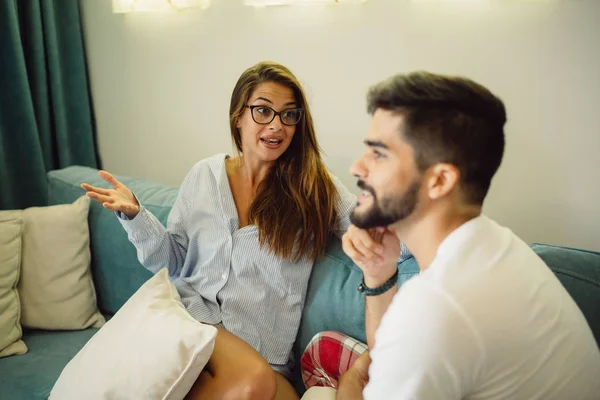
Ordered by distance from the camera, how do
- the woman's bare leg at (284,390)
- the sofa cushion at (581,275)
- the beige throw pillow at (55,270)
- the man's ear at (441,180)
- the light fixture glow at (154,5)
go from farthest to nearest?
the light fixture glow at (154,5) < the beige throw pillow at (55,270) < the woman's bare leg at (284,390) < the sofa cushion at (581,275) < the man's ear at (441,180)

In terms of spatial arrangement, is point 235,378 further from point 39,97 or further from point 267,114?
point 39,97

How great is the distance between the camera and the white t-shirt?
76cm

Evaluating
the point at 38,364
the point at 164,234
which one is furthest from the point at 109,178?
the point at 38,364

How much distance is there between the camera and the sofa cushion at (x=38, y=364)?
56.7 inches

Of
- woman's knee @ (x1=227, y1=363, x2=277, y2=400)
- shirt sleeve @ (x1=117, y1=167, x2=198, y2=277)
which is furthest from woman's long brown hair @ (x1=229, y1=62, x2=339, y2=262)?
woman's knee @ (x1=227, y1=363, x2=277, y2=400)

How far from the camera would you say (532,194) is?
1.57m

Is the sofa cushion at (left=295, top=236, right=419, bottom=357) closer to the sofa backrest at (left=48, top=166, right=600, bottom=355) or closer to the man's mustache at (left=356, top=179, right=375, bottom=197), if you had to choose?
the sofa backrest at (left=48, top=166, right=600, bottom=355)

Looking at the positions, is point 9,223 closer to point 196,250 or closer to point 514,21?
point 196,250

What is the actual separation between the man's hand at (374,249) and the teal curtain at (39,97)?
1693 mm

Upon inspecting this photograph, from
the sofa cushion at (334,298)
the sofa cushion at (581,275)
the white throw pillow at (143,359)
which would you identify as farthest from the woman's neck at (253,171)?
the sofa cushion at (581,275)

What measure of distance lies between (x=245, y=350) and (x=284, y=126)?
68 cm

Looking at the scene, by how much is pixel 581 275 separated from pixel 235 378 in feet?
2.91

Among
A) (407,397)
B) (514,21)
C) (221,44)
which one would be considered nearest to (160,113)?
(221,44)

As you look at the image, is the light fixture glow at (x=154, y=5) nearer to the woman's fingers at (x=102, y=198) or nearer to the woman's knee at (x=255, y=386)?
the woman's fingers at (x=102, y=198)
